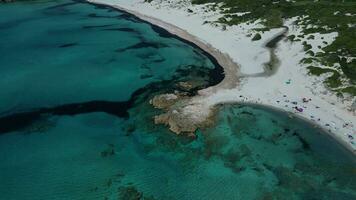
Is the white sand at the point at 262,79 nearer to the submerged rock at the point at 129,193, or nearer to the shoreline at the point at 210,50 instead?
the shoreline at the point at 210,50

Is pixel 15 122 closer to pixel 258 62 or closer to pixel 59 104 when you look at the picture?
pixel 59 104

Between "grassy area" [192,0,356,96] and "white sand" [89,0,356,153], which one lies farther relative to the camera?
"grassy area" [192,0,356,96]

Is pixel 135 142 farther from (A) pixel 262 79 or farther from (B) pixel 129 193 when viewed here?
(A) pixel 262 79

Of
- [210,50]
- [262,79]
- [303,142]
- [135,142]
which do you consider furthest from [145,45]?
[303,142]

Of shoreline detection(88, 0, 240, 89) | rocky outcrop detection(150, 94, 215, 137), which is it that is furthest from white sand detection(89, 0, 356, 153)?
rocky outcrop detection(150, 94, 215, 137)

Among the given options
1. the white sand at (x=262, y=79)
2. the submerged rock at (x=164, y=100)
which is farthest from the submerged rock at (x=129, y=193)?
the submerged rock at (x=164, y=100)

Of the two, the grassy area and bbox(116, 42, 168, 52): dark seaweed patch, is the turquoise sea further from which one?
the grassy area

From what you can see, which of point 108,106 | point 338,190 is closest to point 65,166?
point 108,106
